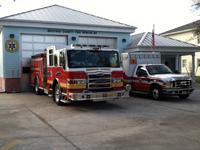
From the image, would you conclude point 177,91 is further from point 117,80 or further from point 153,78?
point 117,80

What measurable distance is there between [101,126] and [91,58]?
466 centimetres

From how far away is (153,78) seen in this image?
18.5m

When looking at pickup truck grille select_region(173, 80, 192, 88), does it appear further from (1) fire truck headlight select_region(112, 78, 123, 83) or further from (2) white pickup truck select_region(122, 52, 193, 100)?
(1) fire truck headlight select_region(112, 78, 123, 83)

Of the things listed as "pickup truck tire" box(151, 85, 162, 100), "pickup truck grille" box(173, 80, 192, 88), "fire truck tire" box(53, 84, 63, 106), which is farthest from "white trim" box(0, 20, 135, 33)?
"pickup truck grille" box(173, 80, 192, 88)

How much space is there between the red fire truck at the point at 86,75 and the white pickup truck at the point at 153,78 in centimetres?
329

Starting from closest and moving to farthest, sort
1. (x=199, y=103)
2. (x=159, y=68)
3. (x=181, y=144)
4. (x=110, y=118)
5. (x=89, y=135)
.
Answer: (x=181, y=144)
(x=89, y=135)
(x=110, y=118)
(x=199, y=103)
(x=159, y=68)

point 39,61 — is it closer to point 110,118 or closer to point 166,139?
point 110,118

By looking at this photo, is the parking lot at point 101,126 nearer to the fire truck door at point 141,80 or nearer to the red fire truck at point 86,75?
the red fire truck at point 86,75

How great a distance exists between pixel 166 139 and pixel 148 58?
12557 mm

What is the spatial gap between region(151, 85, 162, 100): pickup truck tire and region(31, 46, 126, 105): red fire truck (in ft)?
10.8

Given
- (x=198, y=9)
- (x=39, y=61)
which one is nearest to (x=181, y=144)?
(x=39, y=61)

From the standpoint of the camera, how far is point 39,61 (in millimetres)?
Answer: 20281

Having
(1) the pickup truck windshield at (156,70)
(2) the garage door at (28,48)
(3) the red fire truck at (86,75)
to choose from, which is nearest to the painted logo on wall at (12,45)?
(2) the garage door at (28,48)

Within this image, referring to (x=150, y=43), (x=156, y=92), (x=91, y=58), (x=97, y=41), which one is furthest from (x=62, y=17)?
(x=91, y=58)
